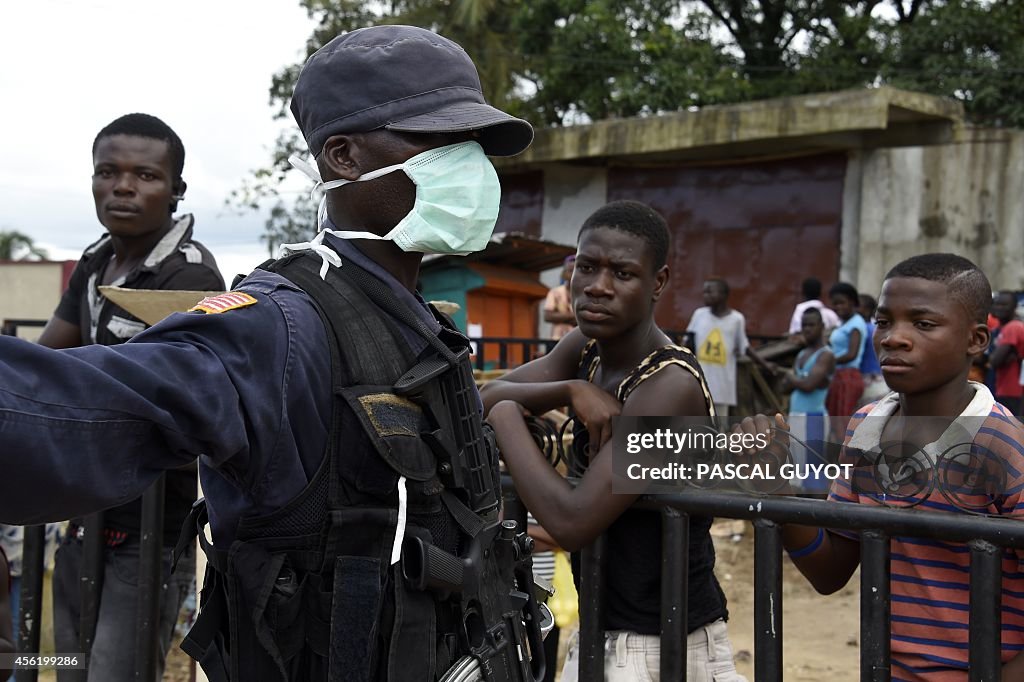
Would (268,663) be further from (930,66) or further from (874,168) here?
(930,66)

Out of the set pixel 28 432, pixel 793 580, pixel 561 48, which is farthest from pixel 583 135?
pixel 28 432

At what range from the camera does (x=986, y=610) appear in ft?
6.04

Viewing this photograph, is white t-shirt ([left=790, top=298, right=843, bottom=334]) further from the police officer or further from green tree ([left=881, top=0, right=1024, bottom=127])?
the police officer

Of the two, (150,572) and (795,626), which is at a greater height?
(150,572)

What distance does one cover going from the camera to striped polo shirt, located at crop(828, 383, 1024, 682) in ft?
6.45

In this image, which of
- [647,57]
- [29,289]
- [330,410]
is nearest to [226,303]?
[330,410]

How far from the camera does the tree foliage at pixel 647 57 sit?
15617mm

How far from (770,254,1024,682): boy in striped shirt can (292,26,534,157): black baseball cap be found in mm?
1133

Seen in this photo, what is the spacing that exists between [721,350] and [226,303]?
827cm

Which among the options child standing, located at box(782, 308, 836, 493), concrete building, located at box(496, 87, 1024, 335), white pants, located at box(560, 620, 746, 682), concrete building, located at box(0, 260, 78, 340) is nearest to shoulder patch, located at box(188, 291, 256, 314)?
white pants, located at box(560, 620, 746, 682)

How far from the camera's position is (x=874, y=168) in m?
12.9

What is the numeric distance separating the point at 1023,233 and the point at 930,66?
511 centimetres

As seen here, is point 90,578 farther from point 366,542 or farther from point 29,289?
point 29,289

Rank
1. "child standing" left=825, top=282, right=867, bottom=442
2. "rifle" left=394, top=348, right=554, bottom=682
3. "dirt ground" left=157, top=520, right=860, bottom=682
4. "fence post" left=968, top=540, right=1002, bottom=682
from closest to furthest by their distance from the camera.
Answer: "rifle" left=394, top=348, right=554, bottom=682 → "fence post" left=968, top=540, right=1002, bottom=682 → "dirt ground" left=157, top=520, right=860, bottom=682 → "child standing" left=825, top=282, right=867, bottom=442
